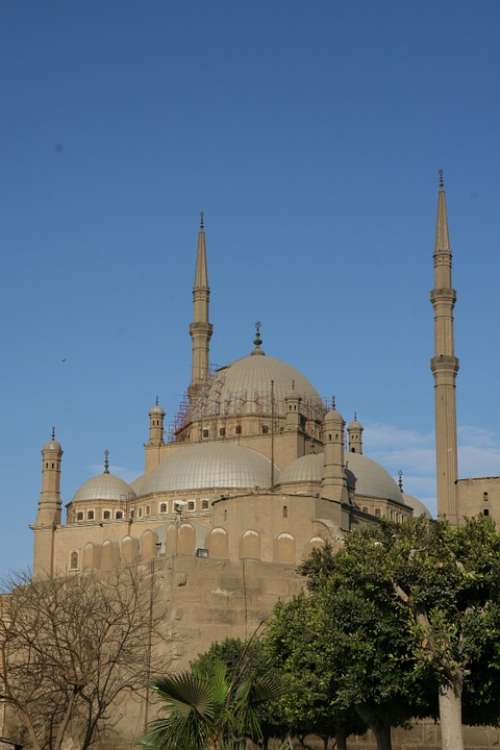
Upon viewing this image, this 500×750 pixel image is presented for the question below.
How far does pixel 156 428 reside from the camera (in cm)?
6256

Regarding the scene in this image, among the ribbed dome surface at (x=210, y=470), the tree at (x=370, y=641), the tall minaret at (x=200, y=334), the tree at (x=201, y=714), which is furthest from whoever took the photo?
the tall minaret at (x=200, y=334)

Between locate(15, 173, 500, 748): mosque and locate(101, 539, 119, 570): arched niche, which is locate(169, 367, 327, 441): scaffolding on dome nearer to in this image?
locate(15, 173, 500, 748): mosque

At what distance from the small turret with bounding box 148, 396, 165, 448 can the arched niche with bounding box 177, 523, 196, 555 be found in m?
12.9

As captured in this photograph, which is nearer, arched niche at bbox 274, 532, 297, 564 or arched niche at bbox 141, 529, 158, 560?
arched niche at bbox 274, 532, 297, 564

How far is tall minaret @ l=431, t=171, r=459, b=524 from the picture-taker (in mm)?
50000

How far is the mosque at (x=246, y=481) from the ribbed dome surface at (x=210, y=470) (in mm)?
60

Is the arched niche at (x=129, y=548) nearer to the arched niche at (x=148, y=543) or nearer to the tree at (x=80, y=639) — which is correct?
the arched niche at (x=148, y=543)

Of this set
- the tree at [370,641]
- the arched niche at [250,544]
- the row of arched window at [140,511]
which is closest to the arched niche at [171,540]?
the arched niche at [250,544]

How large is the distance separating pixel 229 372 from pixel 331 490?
14.2 metres

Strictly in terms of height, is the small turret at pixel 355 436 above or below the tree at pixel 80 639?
above

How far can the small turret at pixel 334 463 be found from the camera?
49.8 m

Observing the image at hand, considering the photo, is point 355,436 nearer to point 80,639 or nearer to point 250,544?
point 250,544

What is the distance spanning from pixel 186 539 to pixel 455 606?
948 inches

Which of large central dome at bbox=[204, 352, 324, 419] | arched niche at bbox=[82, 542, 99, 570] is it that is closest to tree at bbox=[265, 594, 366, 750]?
arched niche at bbox=[82, 542, 99, 570]
